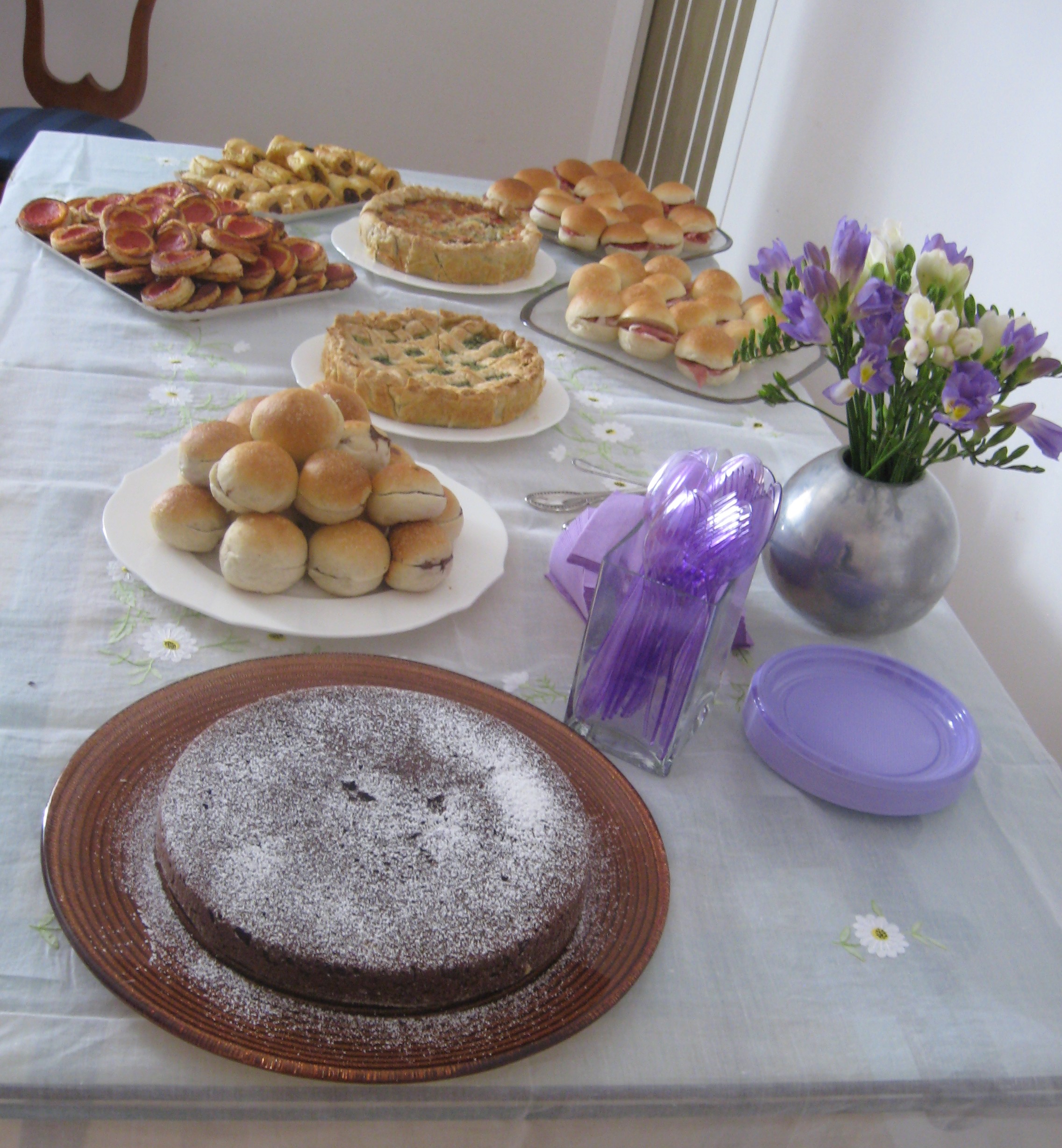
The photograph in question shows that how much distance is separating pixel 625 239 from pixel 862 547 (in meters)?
1.03

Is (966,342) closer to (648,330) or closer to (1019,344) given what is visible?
(1019,344)

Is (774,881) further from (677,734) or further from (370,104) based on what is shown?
(370,104)

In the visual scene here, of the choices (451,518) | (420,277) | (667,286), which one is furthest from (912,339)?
(420,277)

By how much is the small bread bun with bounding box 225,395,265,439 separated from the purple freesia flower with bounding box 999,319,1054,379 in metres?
0.62

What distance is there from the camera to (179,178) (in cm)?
181

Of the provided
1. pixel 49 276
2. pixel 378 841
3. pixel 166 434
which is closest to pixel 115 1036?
pixel 378 841

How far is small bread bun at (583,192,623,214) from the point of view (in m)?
1.90

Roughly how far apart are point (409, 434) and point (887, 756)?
25.1 inches

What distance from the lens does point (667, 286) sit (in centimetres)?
164

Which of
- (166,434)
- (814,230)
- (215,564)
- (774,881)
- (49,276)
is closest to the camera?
(774,881)

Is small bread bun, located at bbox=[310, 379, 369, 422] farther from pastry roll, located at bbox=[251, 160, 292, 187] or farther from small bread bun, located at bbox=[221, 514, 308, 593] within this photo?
pastry roll, located at bbox=[251, 160, 292, 187]

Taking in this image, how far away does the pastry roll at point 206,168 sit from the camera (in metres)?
1.81

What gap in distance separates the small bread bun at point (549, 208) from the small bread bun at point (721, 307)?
0.40m

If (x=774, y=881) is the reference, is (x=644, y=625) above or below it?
above
